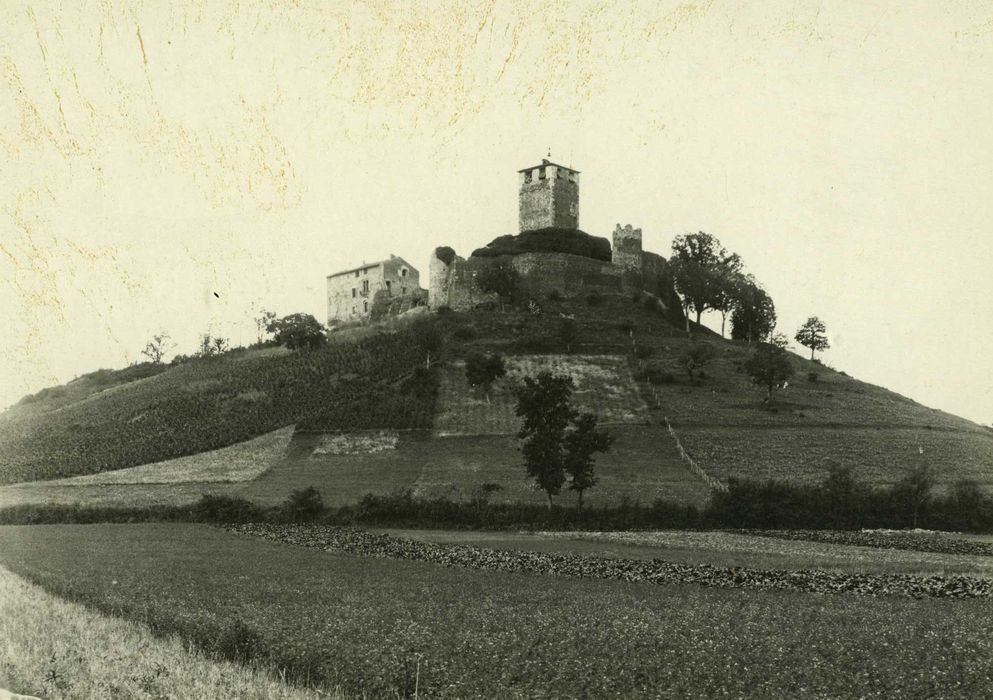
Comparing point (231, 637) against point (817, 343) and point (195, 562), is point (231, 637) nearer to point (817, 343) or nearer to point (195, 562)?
point (195, 562)

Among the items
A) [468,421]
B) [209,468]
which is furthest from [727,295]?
[209,468]

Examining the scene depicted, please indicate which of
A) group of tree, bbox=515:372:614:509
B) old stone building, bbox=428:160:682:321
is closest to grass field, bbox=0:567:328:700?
group of tree, bbox=515:372:614:509

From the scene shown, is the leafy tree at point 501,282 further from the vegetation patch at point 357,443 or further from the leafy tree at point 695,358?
the vegetation patch at point 357,443

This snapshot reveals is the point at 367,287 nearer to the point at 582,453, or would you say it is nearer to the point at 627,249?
the point at 627,249

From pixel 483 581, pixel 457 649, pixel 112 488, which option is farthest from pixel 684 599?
pixel 112 488

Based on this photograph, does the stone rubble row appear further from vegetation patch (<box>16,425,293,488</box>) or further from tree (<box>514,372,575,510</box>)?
vegetation patch (<box>16,425,293,488</box>)
